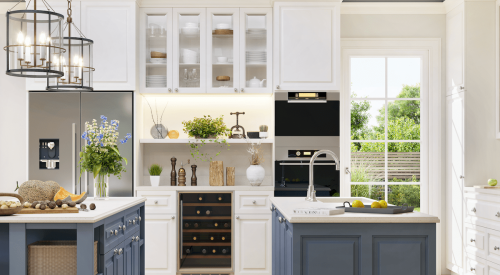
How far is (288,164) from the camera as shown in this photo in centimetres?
405

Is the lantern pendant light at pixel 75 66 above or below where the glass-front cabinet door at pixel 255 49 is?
below

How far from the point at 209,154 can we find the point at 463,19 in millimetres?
3042

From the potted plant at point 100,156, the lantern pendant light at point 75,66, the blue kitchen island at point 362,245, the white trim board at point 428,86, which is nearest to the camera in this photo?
the blue kitchen island at point 362,245

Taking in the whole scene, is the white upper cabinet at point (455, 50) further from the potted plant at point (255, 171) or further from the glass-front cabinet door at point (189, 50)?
the glass-front cabinet door at point (189, 50)

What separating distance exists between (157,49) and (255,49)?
3.44 ft

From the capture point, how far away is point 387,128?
175 inches

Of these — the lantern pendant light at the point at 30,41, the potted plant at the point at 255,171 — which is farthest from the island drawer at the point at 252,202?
the lantern pendant light at the point at 30,41

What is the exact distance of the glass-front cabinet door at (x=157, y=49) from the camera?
4141 mm

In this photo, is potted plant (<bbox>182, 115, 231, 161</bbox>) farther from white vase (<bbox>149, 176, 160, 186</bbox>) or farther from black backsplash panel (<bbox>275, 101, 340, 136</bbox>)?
black backsplash panel (<bbox>275, 101, 340, 136</bbox>)

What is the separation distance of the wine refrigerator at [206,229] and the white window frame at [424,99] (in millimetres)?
1396

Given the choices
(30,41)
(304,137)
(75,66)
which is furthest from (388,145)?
(30,41)

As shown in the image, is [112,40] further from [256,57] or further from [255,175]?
[255,175]

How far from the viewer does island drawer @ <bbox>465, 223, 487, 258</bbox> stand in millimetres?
3576

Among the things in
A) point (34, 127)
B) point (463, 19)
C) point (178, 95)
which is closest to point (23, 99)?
point (34, 127)
